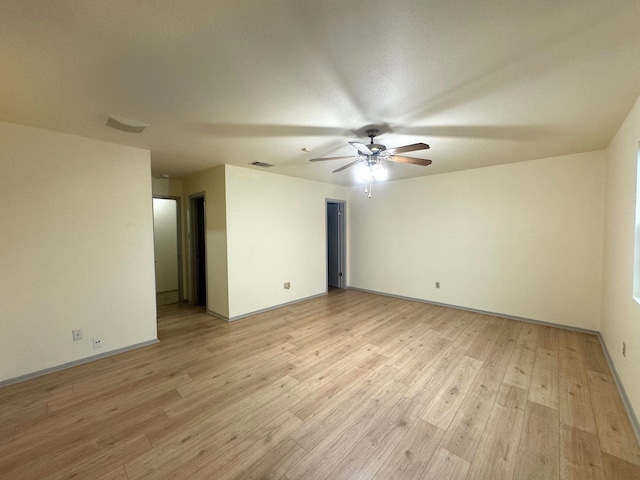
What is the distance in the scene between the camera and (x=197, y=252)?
5070 mm

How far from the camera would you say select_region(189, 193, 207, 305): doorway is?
5000 millimetres

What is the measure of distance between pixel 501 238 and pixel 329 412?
3.83 metres

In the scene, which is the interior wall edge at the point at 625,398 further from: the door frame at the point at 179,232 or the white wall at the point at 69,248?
the door frame at the point at 179,232

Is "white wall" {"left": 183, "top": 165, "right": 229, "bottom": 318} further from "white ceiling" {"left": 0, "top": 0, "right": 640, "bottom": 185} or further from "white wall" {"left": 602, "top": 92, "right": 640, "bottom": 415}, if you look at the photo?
"white wall" {"left": 602, "top": 92, "right": 640, "bottom": 415}

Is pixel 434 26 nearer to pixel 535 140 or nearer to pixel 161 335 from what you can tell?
pixel 535 140

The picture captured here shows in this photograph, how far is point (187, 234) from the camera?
16.6 ft

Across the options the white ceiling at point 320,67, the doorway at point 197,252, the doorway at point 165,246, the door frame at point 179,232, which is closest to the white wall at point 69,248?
the white ceiling at point 320,67

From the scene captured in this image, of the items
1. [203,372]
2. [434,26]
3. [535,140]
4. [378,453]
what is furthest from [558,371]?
[203,372]

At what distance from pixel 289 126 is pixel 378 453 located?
2746mm

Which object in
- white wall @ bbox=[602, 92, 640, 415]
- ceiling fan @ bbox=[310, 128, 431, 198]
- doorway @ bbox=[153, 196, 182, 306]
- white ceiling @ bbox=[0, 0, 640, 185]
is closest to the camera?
white ceiling @ bbox=[0, 0, 640, 185]

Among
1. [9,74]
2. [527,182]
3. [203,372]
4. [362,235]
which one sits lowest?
[203,372]

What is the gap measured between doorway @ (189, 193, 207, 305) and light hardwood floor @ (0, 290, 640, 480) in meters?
1.76

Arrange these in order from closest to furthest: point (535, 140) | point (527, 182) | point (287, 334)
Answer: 1. point (535, 140)
2. point (287, 334)
3. point (527, 182)

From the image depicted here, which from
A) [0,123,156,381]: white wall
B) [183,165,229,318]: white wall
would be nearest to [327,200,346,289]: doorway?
[183,165,229,318]: white wall
